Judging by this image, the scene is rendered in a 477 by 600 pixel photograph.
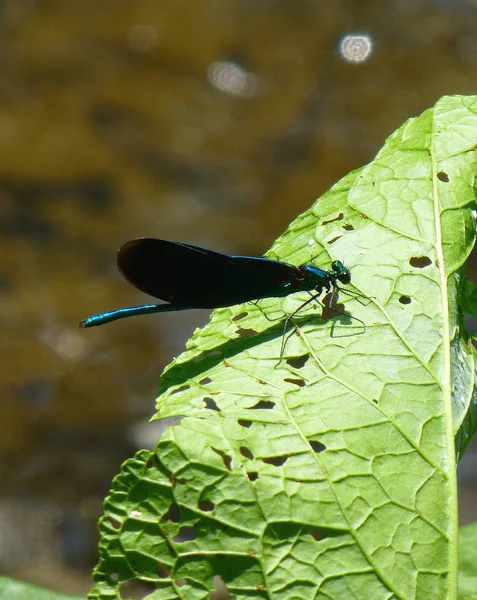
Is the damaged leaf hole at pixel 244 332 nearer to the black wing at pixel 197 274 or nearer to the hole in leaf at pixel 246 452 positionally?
the black wing at pixel 197 274

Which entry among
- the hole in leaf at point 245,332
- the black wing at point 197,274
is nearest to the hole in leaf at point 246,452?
the hole in leaf at point 245,332

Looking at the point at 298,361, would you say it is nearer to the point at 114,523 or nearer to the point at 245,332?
the point at 245,332

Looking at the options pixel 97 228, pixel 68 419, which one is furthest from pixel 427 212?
pixel 97 228

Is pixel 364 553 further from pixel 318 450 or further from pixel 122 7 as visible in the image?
pixel 122 7

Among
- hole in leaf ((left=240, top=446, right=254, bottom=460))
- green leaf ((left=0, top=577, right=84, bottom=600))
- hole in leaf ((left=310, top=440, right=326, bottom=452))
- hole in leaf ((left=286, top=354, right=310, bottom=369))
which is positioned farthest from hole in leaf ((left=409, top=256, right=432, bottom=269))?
green leaf ((left=0, top=577, right=84, bottom=600))

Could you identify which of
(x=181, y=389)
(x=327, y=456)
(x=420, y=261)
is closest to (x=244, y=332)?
(x=181, y=389)

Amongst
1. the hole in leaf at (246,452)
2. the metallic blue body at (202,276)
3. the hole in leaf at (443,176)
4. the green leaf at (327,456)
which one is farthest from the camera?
A: the metallic blue body at (202,276)

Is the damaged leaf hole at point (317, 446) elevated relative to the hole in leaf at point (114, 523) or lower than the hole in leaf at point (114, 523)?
elevated

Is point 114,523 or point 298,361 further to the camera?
point 298,361
